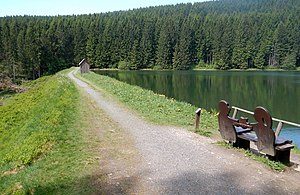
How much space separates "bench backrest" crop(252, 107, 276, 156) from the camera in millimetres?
9188

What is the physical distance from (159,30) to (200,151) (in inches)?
4576

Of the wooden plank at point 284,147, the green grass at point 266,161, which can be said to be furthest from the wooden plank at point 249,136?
the wooden plank at point 284,147

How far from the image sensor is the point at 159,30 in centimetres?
12375

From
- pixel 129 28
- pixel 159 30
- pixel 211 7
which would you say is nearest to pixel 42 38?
pixel 129 28

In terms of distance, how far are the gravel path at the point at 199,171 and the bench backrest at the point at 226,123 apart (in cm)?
52

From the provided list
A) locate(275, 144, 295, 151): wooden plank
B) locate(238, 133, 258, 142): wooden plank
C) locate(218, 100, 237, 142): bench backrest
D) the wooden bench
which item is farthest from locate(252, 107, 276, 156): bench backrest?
locate(218, 100, 237, 142): bench backrest

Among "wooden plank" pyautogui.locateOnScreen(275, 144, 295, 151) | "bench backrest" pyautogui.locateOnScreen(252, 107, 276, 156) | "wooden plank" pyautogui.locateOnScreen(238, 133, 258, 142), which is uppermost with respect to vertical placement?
"bench backrest" pyautogui.locateOnScreen(252, 107, 276, 156)

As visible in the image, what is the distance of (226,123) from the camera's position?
11.1m

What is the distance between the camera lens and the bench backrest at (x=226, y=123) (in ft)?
35.5

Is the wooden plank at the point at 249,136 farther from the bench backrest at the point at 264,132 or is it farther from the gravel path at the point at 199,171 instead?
the gravel path at the point at 199,171

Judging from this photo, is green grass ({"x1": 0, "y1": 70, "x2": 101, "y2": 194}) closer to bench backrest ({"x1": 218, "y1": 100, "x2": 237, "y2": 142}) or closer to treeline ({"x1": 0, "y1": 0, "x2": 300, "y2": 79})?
bench backrest ({"x1": 218, "y1": 100, "x2": 237, "y2": 142})

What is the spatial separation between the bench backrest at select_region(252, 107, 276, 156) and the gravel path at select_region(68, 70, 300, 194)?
521 mm

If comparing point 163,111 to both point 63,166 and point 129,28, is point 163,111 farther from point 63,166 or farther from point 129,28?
point 129,28

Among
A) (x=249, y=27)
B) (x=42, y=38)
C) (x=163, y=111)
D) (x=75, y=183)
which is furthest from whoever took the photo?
(x=249, y=27)
